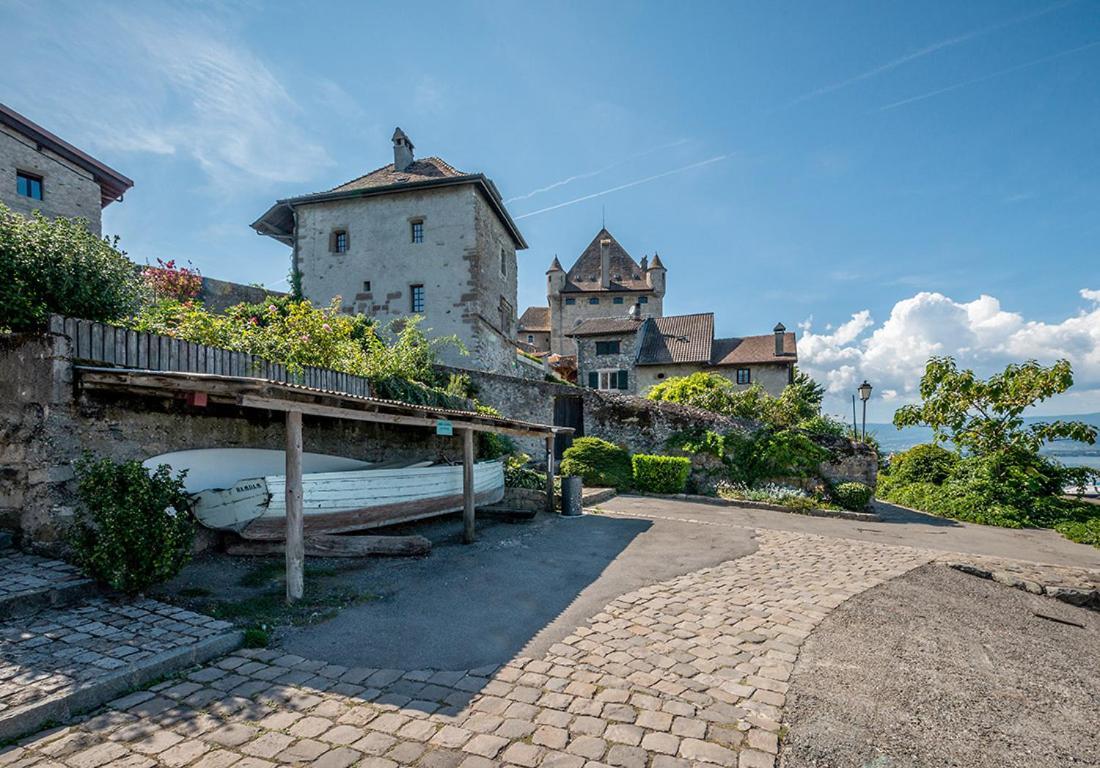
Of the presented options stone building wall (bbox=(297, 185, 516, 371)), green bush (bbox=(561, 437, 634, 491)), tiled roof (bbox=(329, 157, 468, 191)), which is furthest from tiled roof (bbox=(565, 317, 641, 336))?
green bush (bbox=(561, 437, 634, 491))

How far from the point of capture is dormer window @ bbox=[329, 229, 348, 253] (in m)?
23.0

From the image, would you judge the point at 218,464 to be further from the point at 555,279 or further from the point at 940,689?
the point at 555,279

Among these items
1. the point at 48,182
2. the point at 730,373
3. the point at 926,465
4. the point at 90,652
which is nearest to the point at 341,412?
the point at 90,652

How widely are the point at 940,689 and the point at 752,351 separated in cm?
3379

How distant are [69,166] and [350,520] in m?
21.1

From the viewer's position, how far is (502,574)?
714 cm

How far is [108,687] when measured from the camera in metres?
3.70

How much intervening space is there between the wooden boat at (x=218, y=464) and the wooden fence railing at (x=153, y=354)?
3.49ft

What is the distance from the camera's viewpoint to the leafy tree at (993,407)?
1592 cm

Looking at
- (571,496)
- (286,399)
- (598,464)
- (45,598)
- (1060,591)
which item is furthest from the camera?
(598,464)

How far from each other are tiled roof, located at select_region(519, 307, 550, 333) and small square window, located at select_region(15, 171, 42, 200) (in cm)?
3511

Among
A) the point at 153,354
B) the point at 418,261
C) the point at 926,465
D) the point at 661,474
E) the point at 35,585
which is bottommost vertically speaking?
the point at 926,465

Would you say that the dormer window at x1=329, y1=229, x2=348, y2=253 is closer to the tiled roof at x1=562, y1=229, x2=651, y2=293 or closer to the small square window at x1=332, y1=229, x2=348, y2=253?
the small square window at x1=332, y1=229, x2=348, y2=253

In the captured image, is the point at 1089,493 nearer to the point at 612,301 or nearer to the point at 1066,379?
the point at 1066,379
